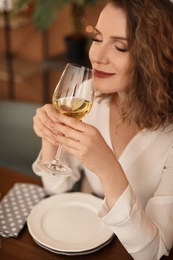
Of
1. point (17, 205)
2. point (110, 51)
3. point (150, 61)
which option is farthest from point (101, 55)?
point (17, 205)

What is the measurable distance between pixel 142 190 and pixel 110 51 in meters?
0.53

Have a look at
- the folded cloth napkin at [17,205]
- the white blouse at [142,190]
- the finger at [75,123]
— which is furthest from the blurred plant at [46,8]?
the finger at [75,123]

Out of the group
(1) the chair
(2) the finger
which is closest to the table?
(2) the finger

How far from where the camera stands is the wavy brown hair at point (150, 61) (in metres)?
1.13

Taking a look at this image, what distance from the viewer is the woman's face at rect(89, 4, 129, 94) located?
1.16 meters

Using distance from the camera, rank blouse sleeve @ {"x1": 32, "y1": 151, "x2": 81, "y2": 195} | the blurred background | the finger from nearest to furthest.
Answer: the finger
blouse sleeve @ {"x1": 32, "y1": 151, "x2": 81, "y2": 195}
the blurred background

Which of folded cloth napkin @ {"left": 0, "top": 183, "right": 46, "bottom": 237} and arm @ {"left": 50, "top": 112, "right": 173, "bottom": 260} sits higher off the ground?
arm @ {"left": 50, "top": 112, "right": 173, "bottom": 260}

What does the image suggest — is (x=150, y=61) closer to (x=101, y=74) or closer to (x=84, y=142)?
(x=101, y=74)

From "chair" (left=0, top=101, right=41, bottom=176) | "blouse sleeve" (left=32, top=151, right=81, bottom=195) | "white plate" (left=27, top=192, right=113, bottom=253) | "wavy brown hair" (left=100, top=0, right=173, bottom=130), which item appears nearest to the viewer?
"white plate" (left=27, top=192, right=113, bottom=253)

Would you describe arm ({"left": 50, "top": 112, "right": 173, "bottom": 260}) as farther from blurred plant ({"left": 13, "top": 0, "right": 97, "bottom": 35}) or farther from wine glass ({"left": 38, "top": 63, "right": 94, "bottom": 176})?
blurred plant ({"left": 13, "top": 0, "right": 97, "bottom": 35})

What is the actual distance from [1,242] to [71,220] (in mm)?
225

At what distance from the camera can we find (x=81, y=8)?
3012 mm

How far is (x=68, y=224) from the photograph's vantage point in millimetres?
1115

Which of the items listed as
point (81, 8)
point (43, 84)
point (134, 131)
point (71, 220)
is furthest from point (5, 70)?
point (71, 220)
